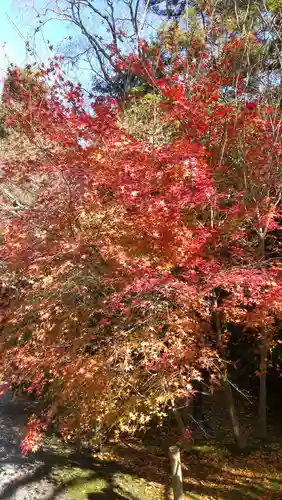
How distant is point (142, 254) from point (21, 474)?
16.3 feet

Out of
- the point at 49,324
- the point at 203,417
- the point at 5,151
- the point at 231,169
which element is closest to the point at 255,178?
the point at 231,169

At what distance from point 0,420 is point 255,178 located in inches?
334

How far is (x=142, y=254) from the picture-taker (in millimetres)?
6227

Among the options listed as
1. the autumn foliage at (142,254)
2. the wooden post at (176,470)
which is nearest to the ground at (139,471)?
the autumn foliage at (142,254)

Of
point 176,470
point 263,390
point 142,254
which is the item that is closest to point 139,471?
point 176,470

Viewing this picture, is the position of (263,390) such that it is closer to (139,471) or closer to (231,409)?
(231,409)

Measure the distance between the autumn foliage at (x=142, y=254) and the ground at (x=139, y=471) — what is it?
941 mm

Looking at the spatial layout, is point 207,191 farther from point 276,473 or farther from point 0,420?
point 0,420

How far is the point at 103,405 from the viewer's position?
6625mm

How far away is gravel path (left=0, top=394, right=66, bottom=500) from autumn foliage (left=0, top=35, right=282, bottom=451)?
2.54 feet

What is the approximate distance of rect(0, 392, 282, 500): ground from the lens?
7188 millimetres

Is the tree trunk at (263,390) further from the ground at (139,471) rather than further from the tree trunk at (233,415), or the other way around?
the tree trunk at (233,415)

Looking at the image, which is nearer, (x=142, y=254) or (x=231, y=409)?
(x=142, y=254)

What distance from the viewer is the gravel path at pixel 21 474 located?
7.11m
